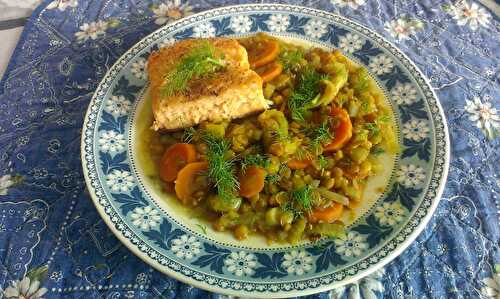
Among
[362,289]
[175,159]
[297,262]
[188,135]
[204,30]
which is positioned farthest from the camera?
[204,30]

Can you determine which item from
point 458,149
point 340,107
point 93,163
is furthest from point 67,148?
point 458,149

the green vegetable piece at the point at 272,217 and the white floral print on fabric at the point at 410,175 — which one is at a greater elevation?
the white floral print on fabric at the point at 410,175

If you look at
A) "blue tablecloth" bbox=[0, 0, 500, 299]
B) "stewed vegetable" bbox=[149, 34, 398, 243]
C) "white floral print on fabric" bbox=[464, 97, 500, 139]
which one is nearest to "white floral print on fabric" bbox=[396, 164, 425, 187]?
"stewed vegetable" bbox=[149, 34, 398, 243]

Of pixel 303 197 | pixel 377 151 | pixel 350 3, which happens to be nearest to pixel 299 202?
pixel 303 197

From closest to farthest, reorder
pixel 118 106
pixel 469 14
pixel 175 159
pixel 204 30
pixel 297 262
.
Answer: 1. pixel 297 262
2. pixel 175 159
3. pixel 118 106
4. pixel 204 30
5. pixel 469 14

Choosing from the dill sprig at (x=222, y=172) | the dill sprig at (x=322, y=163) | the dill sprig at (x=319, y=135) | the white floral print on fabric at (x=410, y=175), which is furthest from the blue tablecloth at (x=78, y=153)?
the dill sprig at (x=319, y=135)

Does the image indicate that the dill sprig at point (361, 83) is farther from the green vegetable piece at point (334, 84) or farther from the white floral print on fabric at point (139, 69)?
the white floral print on fabric at point (139, 69)

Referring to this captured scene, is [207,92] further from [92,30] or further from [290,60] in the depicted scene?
[92,30]

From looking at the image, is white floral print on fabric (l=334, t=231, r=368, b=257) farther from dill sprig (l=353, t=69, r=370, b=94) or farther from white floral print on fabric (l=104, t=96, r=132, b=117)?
white floral print on fabric (l=104, t=96, r=132, b=117)
